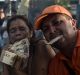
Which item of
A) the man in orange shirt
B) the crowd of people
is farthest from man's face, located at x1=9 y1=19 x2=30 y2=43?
the man in orange shirt

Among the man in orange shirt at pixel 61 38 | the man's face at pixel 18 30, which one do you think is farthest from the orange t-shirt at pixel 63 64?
the man's face at pixel 18 30

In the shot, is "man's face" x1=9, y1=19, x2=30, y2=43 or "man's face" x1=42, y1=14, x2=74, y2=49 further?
"man's face" x1=9, y1=19, x2=30, y2=43

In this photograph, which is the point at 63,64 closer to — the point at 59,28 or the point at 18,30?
the point at 59,28

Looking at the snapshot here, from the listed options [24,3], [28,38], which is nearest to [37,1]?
[24,3]

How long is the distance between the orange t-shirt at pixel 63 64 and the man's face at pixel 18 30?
531 mm

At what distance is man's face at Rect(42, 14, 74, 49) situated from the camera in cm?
277

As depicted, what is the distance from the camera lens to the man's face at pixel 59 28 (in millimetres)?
2770

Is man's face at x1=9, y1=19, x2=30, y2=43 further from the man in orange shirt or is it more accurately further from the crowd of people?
the man in orange shirt

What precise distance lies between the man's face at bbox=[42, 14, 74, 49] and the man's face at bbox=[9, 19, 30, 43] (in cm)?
53

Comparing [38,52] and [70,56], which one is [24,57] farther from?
[70,56]

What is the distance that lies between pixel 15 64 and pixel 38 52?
30 cm

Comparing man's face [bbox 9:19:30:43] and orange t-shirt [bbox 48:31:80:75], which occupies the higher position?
man's face [bbox 9:19:30:43]

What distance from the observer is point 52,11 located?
2867 millimetres

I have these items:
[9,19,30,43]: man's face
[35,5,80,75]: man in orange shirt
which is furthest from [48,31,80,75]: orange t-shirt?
[9,19,30,43]: man's face
